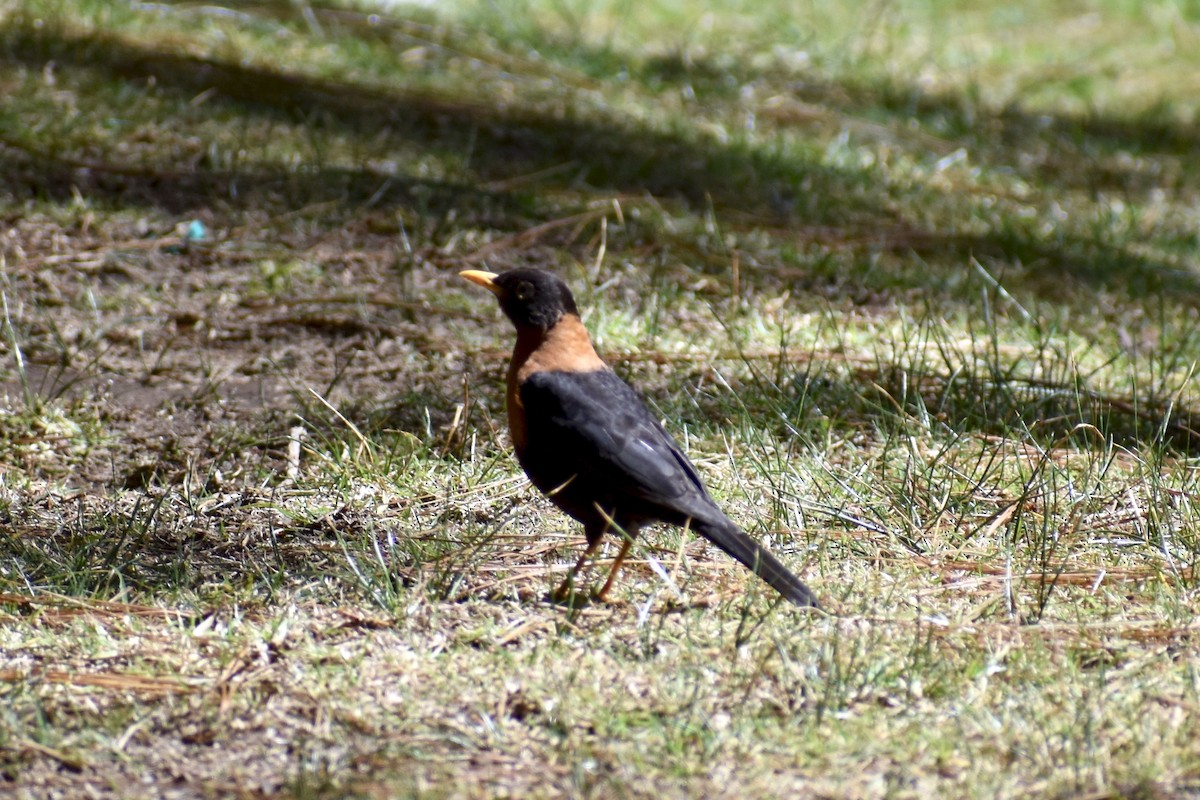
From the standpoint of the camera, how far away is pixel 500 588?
3324mm

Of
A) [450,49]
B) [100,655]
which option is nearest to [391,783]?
[100,655]

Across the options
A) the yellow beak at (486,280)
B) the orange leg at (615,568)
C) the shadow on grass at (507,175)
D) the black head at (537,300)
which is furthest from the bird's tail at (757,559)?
the shadow on grass at (507,175)

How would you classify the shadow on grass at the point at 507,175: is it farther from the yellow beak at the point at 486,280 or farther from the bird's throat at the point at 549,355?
the bird's throat at the point at 549,355

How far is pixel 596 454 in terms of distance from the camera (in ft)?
11.5

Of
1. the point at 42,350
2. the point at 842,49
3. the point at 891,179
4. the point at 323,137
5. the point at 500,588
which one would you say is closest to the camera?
the point at 500,588

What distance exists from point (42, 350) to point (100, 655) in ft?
6.85

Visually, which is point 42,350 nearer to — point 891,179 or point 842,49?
point 891,179

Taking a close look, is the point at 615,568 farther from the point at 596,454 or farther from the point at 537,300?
the point at 537,300

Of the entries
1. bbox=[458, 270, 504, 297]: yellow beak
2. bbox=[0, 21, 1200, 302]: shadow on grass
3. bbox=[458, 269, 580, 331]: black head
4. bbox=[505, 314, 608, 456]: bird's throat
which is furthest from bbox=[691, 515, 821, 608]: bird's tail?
bbox=[0, 21, 1200, 302]: shadow on grass

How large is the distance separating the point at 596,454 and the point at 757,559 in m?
0.56

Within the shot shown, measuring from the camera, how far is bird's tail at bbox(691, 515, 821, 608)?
125 inches

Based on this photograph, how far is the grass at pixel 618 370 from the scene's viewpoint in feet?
9.01

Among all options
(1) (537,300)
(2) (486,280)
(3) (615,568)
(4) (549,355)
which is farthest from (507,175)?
(3) (615,568)

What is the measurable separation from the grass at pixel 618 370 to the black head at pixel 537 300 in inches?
17.3
